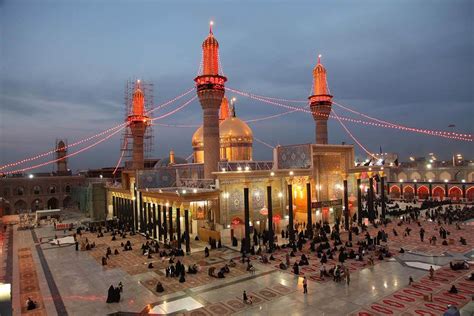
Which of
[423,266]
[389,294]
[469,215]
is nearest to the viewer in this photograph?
[389,294]

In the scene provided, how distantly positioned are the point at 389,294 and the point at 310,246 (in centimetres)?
980

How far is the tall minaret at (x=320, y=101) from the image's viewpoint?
43263 mm

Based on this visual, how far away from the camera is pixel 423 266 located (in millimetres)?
21156

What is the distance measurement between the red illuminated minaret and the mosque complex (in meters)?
0.16

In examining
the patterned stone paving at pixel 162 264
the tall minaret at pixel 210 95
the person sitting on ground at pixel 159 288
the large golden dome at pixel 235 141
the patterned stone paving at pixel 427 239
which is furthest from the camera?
the large golden dome at pixel 235 141

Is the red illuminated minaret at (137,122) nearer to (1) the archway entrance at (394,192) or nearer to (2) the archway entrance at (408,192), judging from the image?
(1) the archway entrance at (394,192)

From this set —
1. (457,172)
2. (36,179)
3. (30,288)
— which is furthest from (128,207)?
(457,172)

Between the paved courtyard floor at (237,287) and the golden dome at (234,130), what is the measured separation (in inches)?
752

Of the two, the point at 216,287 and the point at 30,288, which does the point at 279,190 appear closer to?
the point at 216,287

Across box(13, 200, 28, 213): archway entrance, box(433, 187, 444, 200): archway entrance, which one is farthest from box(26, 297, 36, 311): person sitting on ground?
box(433, 187, 444, 200): archway entrance

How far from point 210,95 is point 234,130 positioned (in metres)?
11.6

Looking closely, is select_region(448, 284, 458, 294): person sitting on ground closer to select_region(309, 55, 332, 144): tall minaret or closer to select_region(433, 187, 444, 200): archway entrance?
select_region(309, 55, 332, 144): tall minaret

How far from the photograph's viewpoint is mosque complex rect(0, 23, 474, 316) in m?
Result: 16.9

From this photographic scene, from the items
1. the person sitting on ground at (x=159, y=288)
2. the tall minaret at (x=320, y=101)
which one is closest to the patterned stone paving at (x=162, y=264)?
the person sitting on ground at (x=159, y=288)
